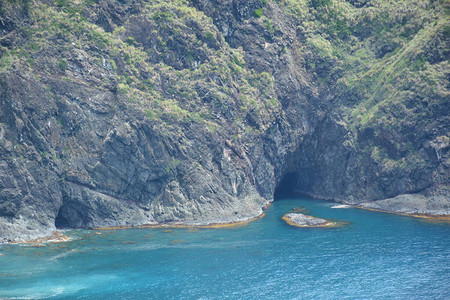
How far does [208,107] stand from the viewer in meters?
120

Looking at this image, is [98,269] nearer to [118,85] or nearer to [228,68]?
[118,85]

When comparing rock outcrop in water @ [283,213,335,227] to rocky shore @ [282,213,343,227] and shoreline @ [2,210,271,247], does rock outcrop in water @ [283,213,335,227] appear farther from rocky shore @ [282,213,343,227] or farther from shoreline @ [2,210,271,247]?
shoreline @ [2,210,271,247]

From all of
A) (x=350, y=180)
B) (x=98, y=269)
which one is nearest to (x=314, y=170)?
(x=350, y=180)

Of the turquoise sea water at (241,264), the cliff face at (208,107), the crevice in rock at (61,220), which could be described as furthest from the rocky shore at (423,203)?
the crevice in rock at (61,220)

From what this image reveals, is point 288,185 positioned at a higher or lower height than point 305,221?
higher

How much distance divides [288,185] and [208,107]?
1721 inches

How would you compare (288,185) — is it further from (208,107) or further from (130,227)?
(130,227)

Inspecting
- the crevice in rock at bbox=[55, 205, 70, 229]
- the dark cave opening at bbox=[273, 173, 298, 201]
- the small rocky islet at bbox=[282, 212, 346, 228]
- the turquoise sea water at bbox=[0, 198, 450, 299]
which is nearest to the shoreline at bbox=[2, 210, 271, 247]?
the turquoise sea water at bbox=[0, 198, 450, 299]

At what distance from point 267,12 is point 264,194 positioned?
5251cm

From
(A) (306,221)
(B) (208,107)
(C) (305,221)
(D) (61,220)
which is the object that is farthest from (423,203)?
(D) (61,220)

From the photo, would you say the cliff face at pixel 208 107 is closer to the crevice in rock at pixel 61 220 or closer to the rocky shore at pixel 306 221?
the crevice in rock at pixel 61 220

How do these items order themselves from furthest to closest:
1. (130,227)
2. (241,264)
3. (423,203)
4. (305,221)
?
(423,203)
(305,221)
(130,227)
(241,264)

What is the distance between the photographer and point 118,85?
4338 inches

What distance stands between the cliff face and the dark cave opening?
1.70 meters
